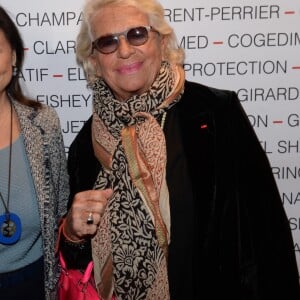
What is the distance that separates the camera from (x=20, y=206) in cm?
150

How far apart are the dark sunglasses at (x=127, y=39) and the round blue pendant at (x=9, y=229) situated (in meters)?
0.63

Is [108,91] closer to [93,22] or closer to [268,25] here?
[93,22]

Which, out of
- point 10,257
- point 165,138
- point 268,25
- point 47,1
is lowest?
point 10,257

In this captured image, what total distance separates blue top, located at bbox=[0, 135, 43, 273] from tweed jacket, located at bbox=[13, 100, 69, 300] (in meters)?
0.02

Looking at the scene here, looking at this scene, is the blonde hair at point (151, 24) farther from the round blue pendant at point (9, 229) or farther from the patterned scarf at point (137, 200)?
the round blue pendant at point (9, 229)

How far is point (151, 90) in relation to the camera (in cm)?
153

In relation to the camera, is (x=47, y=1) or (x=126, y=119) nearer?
(x=126, y=119)

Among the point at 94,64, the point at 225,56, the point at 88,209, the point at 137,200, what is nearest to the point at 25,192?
the point at 88,209

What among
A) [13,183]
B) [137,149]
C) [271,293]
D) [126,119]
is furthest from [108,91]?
[271,293]

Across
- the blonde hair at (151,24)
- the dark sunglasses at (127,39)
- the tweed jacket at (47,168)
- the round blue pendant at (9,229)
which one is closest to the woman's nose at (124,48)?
the dark sunglasses at (127,39)

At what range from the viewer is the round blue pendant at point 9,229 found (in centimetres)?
145

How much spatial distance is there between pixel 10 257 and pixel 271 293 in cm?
88

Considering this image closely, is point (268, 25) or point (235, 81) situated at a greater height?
point (268, 25)

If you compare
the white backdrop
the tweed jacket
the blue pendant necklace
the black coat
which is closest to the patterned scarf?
the black coat
